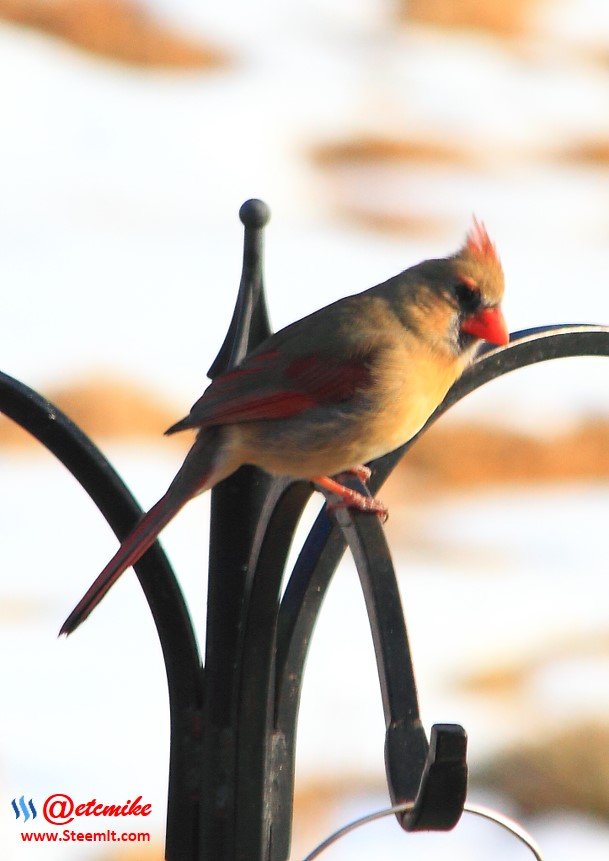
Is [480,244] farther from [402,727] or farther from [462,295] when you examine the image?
[402,727]

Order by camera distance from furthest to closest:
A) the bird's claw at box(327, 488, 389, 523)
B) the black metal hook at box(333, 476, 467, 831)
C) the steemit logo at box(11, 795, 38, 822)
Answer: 1. the steemit logo at box(11, 795, 38, 822)
2. the bird's claw at box(327, 488, 389, 523)
3. the black metal hook at box(333, 476, 467, 831)

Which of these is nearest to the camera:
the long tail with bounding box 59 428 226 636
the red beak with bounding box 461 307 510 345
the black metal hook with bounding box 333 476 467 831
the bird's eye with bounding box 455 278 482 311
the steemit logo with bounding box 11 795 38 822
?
the black metal hook with bounding box 333 476 467 831

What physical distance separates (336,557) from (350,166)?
6.03 feet

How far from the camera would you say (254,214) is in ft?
4.64

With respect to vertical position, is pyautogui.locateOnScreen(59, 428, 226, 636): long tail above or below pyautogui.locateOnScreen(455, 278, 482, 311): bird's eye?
below

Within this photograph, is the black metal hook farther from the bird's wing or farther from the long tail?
the bird's wing

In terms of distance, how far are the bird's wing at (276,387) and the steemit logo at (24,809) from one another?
975 millimetres

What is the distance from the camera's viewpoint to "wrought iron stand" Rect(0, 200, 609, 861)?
1343 mm

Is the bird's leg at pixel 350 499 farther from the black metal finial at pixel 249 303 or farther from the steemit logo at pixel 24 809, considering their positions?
the steemit logo at pixel 24 809

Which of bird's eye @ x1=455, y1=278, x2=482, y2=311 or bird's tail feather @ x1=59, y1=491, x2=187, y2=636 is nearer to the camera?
bird's tail feather @ x1=59, y1=491, x2=187, y2=636

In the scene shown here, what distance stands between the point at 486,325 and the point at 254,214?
65 cm

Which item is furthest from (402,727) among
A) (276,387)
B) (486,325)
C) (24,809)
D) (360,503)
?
(24,809)

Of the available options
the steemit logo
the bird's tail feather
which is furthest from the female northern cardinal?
the steemit logo

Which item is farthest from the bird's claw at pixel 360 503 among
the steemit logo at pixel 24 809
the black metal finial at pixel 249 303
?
the steemit logo at pixel 24 809
